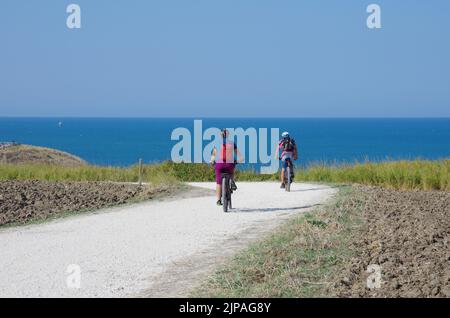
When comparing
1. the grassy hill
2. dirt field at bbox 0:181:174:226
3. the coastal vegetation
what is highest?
the grassy hill

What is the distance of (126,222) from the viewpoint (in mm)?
16562

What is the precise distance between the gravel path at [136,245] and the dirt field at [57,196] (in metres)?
1.00

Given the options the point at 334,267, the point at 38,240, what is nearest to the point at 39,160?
the point at 38,240

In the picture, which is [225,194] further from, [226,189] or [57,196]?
[57,196]

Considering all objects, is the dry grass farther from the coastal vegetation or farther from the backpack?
the coastal vegetation

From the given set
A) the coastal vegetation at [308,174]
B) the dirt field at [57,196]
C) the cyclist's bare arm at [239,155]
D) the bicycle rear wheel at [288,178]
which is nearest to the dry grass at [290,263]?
the cyclist's bare arm at [239,155]

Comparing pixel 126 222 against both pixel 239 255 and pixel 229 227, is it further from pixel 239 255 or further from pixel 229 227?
pixel 239 255

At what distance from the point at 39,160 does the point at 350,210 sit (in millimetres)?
25903

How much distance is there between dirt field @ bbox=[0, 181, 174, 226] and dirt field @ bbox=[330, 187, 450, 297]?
741cm

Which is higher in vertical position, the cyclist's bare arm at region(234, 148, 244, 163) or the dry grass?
the cyclist's bare arm at region(234, 148, 244, 163)

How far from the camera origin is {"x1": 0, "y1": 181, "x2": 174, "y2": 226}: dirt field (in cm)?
1855

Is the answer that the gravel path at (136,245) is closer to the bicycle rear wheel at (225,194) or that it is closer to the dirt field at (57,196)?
the bicycle rear wheel at (225,194)

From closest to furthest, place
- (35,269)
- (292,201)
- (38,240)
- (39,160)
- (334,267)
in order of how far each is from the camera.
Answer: (334,267) < (35,269) < (38,240) < (292,201) < (39,160)

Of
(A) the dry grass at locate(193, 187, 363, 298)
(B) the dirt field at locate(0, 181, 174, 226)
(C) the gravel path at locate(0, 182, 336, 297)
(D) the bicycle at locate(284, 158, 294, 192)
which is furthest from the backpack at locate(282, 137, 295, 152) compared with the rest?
(A) the dry grass at locate(193, 187, 363, 298)
